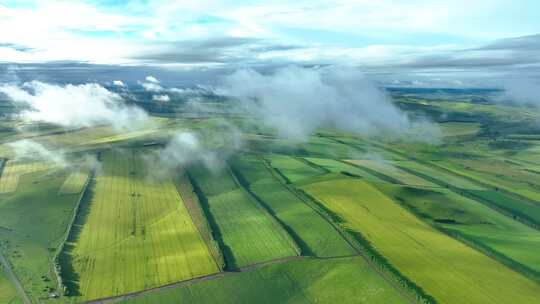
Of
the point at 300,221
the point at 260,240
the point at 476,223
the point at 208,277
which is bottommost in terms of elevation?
the point at 476,223

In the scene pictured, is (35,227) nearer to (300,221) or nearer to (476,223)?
(300,221)

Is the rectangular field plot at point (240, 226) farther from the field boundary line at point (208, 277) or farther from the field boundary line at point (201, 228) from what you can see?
the field boundary line at point (208, 277)

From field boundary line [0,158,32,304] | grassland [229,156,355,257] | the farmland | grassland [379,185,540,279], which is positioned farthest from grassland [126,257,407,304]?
grassland [379,185,540,279]

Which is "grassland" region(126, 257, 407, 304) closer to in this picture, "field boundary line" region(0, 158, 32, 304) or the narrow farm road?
the narrow farm road

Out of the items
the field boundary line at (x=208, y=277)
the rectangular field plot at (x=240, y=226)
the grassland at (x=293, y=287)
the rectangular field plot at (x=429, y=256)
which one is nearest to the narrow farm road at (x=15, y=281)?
the field boundary line at (x=208, y=277)

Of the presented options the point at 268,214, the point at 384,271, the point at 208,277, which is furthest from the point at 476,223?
the point at 208,277

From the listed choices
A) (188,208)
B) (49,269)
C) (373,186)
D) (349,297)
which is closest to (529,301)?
(349,297)
